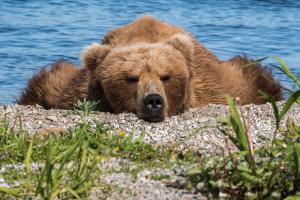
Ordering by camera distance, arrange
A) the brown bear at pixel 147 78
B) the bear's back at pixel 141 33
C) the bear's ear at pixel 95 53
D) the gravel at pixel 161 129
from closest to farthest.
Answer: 1. the gravel at pixel 161 129
2. the brown bear at pixel 147 78
3. the bear's ear at pixel 95 53
4. the bear's back at pixel 141 33

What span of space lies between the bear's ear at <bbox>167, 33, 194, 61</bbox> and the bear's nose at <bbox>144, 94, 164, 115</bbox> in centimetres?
101

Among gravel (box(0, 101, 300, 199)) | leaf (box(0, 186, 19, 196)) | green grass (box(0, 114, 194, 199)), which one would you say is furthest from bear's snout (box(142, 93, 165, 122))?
leaf (box(0, 186, 19, 196))

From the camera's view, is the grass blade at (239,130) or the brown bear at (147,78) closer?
the grass blade at (239,130)

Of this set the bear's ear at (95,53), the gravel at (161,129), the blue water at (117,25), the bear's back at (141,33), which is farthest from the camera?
the blue water at (117,25)

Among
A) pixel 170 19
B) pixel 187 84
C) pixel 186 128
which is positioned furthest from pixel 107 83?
pixel 170 19

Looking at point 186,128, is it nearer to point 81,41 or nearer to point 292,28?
point 81,41

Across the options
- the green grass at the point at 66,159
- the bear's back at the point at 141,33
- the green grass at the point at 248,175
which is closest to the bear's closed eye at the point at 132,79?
the bear's back at the point at 141,33

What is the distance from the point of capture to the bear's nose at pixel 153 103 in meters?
8.58

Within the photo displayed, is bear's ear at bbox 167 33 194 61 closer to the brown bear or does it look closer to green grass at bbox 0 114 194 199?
the brown bear

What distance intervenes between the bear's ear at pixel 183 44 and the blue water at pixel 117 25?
2682mm

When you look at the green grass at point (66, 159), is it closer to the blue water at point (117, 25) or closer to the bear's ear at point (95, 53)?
the bear's ear at point (95, 53)

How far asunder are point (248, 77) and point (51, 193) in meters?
6.25

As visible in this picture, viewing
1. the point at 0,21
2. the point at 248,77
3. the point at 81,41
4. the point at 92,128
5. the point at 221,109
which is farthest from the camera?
the point at 0,21

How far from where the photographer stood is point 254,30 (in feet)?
51.9
